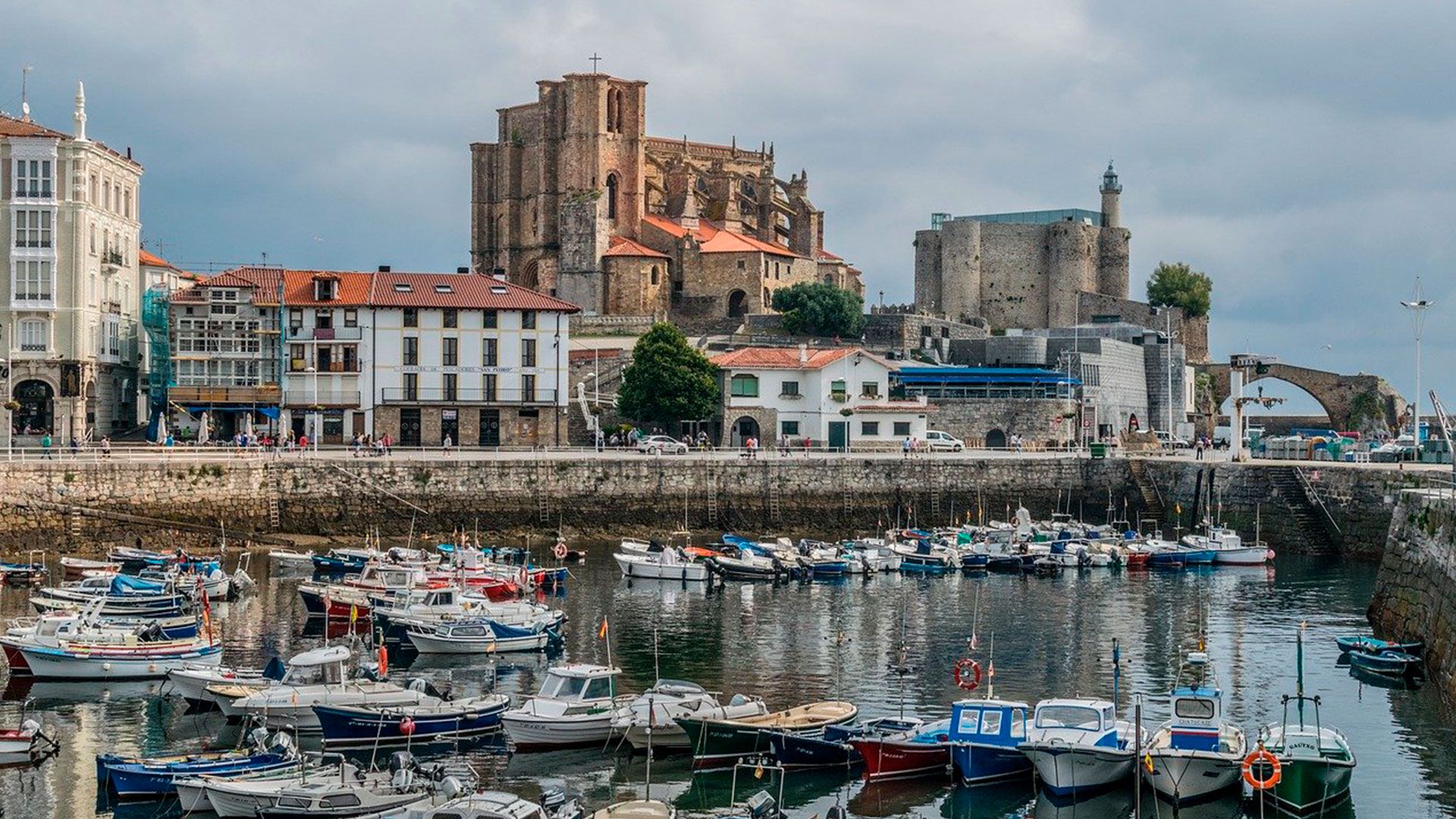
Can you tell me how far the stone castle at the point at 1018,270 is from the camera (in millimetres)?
126062

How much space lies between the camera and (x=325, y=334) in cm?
7800

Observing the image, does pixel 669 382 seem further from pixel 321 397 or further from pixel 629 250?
pixel 629 250

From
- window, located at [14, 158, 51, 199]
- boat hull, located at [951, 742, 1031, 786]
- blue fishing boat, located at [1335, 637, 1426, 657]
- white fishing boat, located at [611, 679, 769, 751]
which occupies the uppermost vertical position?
window, located at [14, 158, 51, 199]

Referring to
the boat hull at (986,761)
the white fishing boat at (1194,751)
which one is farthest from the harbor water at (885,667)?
the white fishing boat at (1194,751)

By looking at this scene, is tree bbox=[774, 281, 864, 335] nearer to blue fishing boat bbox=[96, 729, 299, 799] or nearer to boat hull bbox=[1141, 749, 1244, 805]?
boat hull bbox=[1141, 749, 1244, 805]

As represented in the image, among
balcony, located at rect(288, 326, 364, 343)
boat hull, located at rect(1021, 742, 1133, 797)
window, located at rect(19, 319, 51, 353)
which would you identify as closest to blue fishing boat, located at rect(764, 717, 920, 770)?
boat hull, located at rect(1021, 742, 1133, 797)

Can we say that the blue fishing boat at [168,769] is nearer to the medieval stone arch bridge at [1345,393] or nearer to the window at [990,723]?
the window at [990,723]

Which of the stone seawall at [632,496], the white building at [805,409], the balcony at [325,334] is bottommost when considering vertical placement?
the stone seawall at [632,496]

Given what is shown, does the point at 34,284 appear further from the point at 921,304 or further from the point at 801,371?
the point at 921,304

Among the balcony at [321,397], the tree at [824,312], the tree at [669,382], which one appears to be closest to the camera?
the balcony at [321,397]

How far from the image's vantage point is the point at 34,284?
74188 millimetres

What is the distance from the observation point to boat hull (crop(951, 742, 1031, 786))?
32062mm

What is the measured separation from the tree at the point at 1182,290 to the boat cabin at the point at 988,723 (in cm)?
10207

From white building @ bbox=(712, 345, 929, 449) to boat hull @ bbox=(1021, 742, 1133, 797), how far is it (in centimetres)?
5620
